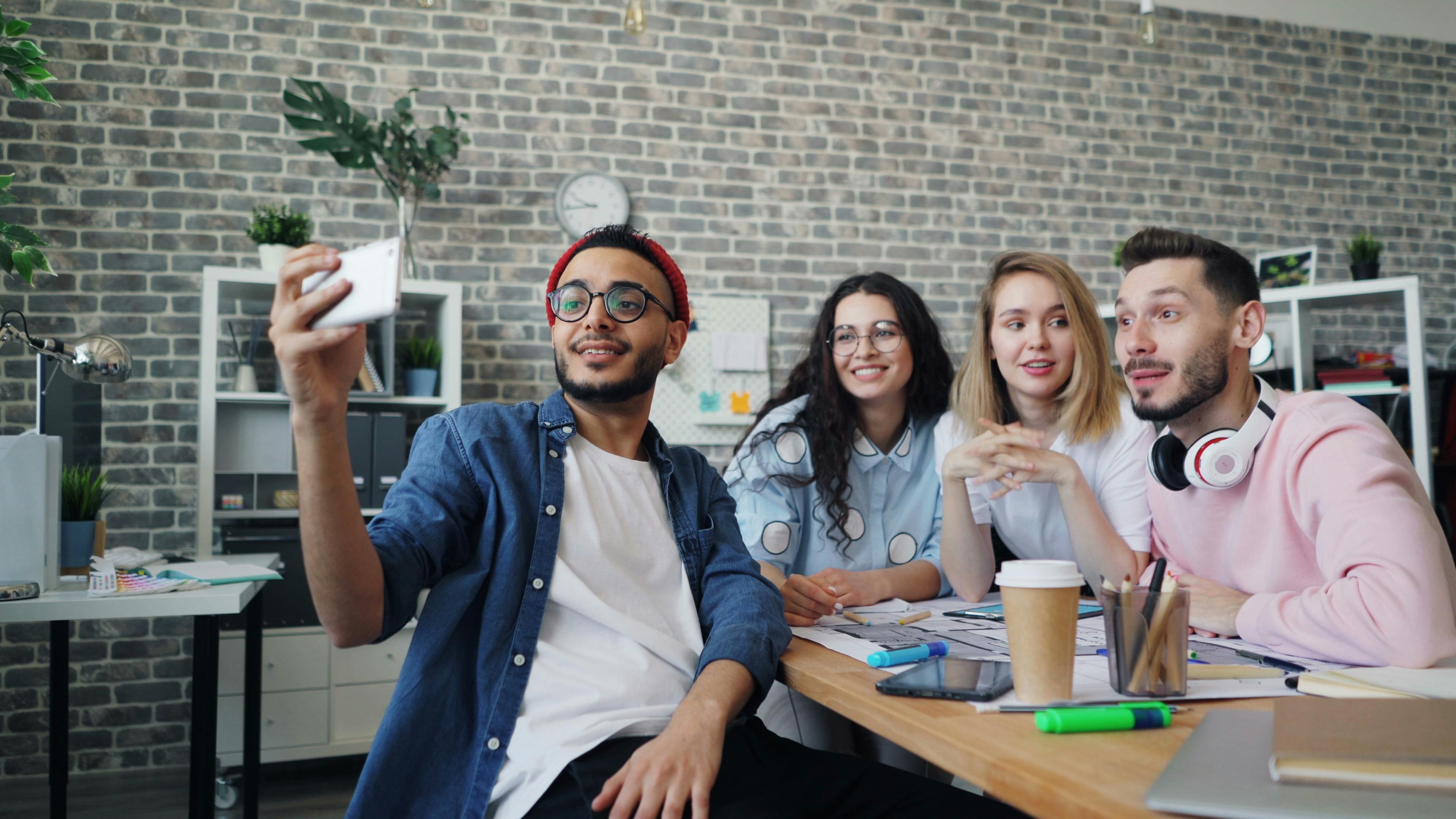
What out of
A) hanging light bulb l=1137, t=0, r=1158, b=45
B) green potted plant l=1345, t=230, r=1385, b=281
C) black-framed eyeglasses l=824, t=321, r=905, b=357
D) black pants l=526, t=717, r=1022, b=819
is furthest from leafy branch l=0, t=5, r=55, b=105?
green potted plant l=1345, t=230, r=1385, b=281

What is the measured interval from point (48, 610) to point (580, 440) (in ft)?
4.31

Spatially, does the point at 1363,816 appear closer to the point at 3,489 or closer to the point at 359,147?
the point at 3,489

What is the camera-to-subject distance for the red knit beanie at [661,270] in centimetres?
150

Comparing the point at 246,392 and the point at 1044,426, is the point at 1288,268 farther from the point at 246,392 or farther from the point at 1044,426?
the point at 246,392

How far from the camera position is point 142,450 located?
358 centimetres

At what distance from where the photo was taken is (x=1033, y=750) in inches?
31.4

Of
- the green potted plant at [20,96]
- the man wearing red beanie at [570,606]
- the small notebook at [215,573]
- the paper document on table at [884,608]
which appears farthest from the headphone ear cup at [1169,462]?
the green potted plant at [20,96]

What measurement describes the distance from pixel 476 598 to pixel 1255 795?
90cm

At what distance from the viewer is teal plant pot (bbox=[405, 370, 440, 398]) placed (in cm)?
361

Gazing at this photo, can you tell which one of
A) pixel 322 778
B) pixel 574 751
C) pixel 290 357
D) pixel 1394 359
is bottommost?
pixel 322 778

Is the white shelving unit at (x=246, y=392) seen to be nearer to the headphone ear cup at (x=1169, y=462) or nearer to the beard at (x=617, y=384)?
the beard at (x=617, y=384)

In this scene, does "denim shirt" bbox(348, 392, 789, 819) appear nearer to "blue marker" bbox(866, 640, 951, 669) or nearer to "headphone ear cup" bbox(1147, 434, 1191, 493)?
"blue marker" bbox(866, 640, 951, 669)

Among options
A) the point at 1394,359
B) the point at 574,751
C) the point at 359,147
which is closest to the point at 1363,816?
the point at 574,751

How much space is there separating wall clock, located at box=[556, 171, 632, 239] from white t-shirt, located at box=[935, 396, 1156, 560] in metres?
2.35
